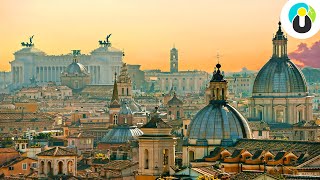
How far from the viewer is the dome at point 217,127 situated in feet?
183

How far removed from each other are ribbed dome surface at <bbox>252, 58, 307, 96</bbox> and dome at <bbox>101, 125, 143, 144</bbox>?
6952mm

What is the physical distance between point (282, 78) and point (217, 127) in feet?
105

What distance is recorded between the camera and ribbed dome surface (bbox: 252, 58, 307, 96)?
87.4 metres

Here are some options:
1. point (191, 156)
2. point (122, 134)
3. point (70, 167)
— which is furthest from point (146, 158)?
point (122, 134)

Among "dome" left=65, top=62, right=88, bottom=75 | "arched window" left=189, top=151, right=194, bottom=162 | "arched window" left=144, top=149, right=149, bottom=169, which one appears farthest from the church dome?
"dome" left=65, top=62, right=88, bottom=75

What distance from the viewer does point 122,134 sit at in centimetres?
8581

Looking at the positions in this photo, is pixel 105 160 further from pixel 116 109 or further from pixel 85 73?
pixel 85 73

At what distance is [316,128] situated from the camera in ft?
252

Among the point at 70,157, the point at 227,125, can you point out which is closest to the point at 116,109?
the point at 70,157

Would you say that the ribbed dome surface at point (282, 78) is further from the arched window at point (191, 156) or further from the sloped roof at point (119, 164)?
the arched window at point (191, 156)

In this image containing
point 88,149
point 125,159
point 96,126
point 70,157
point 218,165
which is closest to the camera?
point 218,165

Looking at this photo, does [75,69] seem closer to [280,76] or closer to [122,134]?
[280,76]

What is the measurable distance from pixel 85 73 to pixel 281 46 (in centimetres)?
8946

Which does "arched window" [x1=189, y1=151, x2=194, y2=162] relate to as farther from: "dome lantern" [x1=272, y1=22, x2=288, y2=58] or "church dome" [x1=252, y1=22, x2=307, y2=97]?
"dome lantern" [x1=272, y1=22, x2=288, y2=58]
